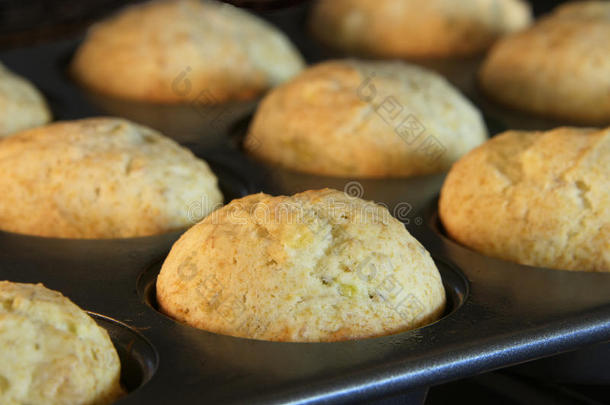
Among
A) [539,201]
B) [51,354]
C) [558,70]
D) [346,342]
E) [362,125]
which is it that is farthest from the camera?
[558,70]

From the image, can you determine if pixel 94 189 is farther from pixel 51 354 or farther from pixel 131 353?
pixel 51 354

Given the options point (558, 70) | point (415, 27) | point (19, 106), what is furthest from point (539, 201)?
point (415, 27)

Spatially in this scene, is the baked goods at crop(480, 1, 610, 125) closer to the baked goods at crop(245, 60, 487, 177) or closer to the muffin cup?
the baked goods at crop(245, 60, 487, 177)

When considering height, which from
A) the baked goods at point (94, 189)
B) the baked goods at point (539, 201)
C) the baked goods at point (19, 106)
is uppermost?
the baked goods at point (539, 201)

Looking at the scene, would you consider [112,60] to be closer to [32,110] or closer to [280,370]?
[32,110]

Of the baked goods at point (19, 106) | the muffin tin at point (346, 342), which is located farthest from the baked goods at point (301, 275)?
the baked goods at point (19, 106)

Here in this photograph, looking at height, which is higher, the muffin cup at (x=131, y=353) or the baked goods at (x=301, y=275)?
the baked goods at (x=301, y=275)

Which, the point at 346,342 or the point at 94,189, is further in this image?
the point at 94,189

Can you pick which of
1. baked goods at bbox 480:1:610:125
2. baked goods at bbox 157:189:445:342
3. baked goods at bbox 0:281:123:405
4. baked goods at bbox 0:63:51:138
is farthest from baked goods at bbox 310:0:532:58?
baked goods at bbox 0:281:123:405

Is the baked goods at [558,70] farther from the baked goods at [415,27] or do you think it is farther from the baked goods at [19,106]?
the baked goods at [19,106]
